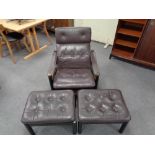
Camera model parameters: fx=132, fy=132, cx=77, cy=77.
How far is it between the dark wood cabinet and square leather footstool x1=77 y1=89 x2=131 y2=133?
1288 millimetres

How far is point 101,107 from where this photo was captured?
1492 millimetres

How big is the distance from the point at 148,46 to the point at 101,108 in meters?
1.61

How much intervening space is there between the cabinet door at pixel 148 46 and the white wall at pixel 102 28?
2.91 ft

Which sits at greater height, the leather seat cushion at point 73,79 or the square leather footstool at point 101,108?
the leather seat cushion at point 73,79

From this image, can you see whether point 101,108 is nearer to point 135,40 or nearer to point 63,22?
point 135,40

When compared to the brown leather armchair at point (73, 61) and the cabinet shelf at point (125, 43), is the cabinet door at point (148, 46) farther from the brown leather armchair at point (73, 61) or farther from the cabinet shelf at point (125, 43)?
the brown leather armchair at point (73, 61)

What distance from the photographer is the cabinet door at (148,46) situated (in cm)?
217

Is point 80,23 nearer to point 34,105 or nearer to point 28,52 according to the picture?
point 28,52

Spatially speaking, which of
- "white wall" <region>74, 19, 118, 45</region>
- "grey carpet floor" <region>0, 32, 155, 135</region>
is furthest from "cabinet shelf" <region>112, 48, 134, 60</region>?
"white wall" <region>74, 19, 118, 45</region>

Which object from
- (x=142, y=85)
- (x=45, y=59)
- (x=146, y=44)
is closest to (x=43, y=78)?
(x=45, y=59)

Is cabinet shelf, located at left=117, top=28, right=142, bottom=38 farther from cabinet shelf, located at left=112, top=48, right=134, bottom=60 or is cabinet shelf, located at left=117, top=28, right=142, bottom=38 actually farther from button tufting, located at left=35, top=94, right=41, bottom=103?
button tufting, located at left=35, top=94, right=41, bottom=103

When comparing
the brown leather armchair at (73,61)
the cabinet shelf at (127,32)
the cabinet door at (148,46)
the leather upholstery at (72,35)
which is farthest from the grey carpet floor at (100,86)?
the leather upholstery at (72,35)

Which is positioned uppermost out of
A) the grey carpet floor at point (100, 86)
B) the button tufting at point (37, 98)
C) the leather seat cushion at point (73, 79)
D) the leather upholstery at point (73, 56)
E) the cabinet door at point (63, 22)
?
the cabinet door at point (63, 22)
